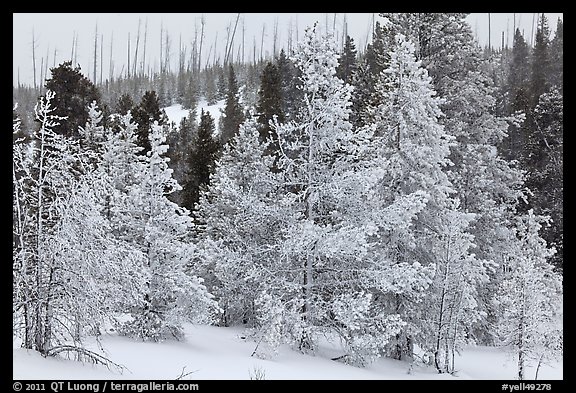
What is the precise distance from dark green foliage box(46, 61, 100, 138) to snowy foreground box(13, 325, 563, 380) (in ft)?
38.7

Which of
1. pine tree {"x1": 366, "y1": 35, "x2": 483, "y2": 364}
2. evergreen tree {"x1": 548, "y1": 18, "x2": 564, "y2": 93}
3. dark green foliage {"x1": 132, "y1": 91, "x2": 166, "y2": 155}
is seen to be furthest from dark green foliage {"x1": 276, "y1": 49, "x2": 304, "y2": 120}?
pine tree {"x1": 366, "y1": 35, "x2": 483, "y2": 364}

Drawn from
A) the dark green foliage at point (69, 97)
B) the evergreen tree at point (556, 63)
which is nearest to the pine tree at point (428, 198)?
the dark green foliage at point (69, 97)

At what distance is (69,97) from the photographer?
26391mm

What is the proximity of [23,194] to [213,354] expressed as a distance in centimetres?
674

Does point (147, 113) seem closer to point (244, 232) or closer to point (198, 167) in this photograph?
point (198, 167)

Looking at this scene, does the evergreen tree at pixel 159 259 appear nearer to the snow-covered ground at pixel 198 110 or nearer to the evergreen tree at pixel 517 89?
the evergreen tree at pixel 517 89

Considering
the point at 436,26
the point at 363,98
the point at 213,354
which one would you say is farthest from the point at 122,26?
the point at 213,354

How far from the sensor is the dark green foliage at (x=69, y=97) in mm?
25953

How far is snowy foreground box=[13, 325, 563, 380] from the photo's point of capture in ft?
38.7

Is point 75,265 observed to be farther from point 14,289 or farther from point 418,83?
point 418,83

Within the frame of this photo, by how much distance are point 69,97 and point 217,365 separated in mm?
17111

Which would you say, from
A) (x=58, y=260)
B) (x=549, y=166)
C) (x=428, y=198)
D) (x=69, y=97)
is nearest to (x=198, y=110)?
(x=69, y=97)

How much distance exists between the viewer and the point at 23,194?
1244 centimetres

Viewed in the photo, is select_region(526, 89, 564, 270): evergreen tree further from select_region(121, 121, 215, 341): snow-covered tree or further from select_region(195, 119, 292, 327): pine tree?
select_region(121, 121, 215, 341): snow-covered tree
